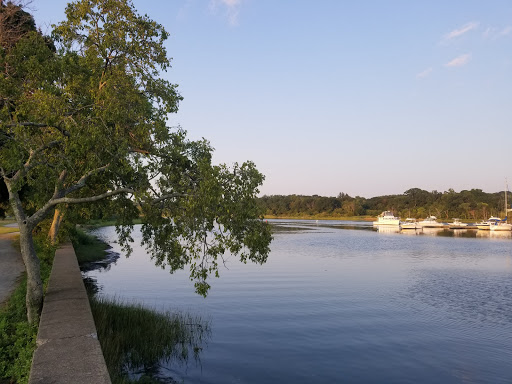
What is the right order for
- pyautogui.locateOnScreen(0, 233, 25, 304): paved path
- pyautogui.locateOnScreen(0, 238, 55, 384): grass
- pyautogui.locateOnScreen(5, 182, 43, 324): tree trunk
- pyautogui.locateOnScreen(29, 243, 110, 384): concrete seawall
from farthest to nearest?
pyautogui.locateOnScreen(0, 233, 25, 304): paved path < pyautogui.locateOnScreen(5, 182, 43, 324): tree trunk < pyautogui.locateOnScreen(0, 238, 55, 384): grass < pyautogui.locateOnScreen(29, 243, 110, 384): concrete seawall

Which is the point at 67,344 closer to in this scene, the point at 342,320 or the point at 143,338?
the point at 143,338

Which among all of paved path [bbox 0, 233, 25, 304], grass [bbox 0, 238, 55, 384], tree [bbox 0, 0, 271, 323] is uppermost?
tree [bbox 0, 0, 271, 323]

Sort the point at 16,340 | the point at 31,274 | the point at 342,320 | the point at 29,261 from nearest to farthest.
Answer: the point at 16,340 < the point at 29,261 < the point at 31,274 < the point at 342,320

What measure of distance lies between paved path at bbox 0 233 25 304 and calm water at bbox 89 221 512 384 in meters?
5.45

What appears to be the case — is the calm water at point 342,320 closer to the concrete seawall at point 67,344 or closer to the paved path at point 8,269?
the concrete seawall at point 67,344

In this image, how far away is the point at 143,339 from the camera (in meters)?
15.7

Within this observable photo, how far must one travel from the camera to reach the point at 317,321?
21.0 metres

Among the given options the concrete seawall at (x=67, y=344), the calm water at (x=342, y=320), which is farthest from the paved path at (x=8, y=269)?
the calm water at (x=342, y=320)

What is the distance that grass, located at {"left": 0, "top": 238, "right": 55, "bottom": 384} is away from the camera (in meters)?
9.55

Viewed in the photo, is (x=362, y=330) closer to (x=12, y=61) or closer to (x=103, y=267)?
(x=12, y=61)

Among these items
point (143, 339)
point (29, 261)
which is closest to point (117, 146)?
point (29, 261)

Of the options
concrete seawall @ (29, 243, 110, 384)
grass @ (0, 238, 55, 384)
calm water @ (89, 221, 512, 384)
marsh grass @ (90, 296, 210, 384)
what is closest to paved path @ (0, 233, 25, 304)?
grass @ (0, 238, 55, 384)

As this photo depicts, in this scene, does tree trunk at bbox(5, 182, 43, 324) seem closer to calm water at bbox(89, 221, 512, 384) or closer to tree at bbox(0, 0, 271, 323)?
tree at bbox(0, 0, 271, 323)

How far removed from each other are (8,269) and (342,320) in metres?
17.6
